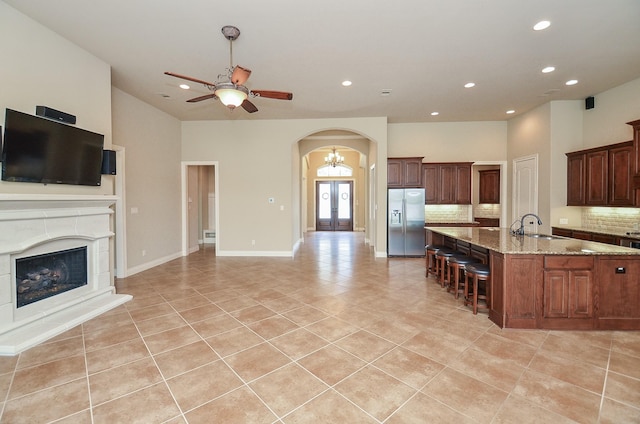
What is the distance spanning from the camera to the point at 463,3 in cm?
273

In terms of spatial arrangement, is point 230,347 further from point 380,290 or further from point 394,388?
point 380,290

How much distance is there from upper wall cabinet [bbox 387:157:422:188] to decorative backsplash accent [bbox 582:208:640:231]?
3207mm

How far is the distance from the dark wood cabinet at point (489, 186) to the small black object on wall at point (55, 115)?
9486 millimetres

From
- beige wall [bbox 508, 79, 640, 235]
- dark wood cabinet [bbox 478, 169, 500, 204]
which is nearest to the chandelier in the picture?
dark wood cabinet [bbox 478, 169, 500, 204]

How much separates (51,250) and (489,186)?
986 centimetres

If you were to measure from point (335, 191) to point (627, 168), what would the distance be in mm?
9034

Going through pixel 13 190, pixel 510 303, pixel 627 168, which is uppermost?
pixel 627 168


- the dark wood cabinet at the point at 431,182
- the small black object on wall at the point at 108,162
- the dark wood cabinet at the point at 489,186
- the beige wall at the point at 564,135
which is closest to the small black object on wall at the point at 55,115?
the small black object on wall at the point at 108,162

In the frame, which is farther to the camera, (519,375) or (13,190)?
(13,190)

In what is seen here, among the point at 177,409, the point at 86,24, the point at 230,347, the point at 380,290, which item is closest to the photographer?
the point at 177,409

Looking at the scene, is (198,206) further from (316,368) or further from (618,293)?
(618,293)

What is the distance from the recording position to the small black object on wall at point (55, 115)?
2.99m

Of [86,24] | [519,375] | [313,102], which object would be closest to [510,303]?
[519,375]

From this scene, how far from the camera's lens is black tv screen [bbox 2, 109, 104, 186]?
2723mm
